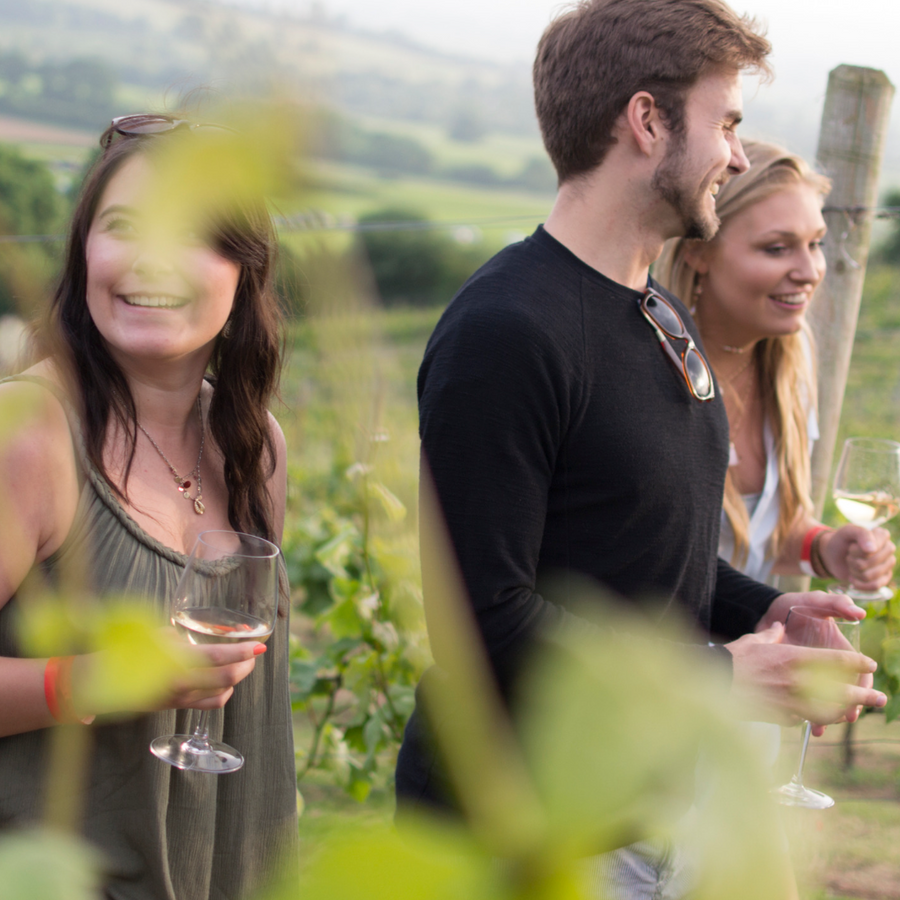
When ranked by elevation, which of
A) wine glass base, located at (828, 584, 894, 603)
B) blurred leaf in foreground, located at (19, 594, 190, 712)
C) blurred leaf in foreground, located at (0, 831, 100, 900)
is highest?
blurred leaf in foreground, located at (0, 831, 100, 900)

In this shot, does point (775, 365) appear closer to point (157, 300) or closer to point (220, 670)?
point (220, 670)

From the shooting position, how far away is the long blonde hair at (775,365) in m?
2.70

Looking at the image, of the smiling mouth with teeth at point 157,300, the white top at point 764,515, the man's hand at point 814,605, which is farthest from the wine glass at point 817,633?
the smiling mouth with teeth at point 157,300

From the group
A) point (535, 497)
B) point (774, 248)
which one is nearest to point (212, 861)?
point (535, 497)

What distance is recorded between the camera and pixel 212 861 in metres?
1.81

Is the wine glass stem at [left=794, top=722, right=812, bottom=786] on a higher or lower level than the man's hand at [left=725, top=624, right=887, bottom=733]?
lower

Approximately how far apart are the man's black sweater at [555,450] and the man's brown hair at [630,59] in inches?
9.5

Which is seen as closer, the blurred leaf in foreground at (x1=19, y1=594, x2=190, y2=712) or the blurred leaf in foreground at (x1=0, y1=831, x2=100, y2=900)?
the blurred leaf in foreground at (x1=0, y1=831, x2=100, y2=900)

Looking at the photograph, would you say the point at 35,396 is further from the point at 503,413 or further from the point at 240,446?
the point at 240,446

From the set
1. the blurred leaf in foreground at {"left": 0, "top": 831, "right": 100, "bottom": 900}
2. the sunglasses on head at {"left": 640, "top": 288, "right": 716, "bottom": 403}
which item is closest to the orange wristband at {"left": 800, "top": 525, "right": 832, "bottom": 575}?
the sunglasses on head at {"left": 640, "top": 288, "right": 716, "bottom": 403}

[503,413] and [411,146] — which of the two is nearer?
[411,146]

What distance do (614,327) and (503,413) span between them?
36 centimetres

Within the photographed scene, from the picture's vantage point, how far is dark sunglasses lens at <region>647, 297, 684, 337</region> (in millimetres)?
1998

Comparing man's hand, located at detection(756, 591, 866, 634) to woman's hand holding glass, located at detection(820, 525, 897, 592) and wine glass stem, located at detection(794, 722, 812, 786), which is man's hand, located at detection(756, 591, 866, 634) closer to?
wine glass stem, located at detection(794, 722, 812, 786)
